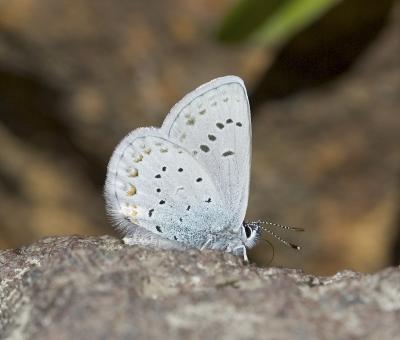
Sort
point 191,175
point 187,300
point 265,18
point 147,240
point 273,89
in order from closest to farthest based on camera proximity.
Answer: point 187,300 → point 147,240 → point 191,175 → point 265,18 → point 273,89

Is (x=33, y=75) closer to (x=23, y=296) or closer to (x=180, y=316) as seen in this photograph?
(x=23, y=296)

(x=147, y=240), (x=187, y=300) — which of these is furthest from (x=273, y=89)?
(x=187, y=300)

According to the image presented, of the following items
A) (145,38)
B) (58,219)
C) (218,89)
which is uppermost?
(145,38)

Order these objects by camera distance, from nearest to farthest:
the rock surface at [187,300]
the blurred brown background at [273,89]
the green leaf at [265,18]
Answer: the rock surface at [187,300], the green leaf at [265,18], the blurred brown background at [273,89]

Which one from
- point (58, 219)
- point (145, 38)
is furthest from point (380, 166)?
point (58, 219)

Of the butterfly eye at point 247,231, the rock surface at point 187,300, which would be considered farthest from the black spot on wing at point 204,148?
the rock surface at point 187,300

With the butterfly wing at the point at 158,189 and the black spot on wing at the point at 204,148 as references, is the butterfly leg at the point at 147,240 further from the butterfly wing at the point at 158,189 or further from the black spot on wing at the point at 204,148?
the black spot on wing at the point at 204,148

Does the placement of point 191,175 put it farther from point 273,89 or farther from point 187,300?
point 273,89

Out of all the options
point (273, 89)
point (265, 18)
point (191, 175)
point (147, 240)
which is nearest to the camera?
point (147, 240)
